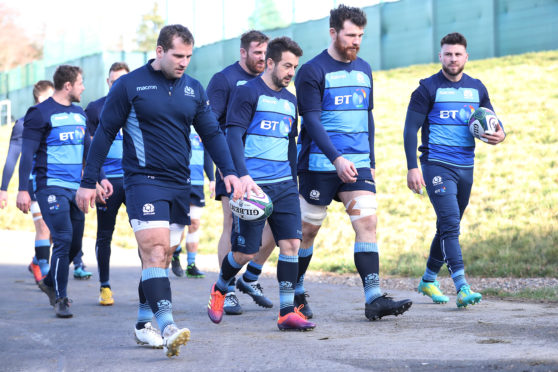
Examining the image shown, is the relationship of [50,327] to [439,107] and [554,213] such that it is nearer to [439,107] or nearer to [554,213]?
[439,107]

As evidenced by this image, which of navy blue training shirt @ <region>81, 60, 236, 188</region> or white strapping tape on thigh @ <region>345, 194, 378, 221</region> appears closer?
navy blue training shirt @ <region>81, 60, 236, 188</region>

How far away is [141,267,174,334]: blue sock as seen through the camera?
18.8 feet

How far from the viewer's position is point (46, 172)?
28.4 feet

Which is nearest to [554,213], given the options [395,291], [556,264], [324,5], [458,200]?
[556,264]

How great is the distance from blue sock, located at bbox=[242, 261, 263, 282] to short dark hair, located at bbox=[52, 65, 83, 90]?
8.38 feet

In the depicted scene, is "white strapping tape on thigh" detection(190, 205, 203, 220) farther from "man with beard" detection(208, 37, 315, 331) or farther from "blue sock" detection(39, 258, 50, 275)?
"man with beard" detection(208, 37, 315, 331)

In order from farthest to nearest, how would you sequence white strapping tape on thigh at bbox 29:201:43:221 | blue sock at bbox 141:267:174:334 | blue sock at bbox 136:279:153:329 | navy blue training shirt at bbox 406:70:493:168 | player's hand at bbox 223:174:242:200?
white strapping tape on thigh at bbox 29:201:43:221
navy blue training shirt at bbox 406:70:493:168
blue sock at bbox 136:279:153:329
player's hand at bbox 223:174:242:200
blue sock at bbox 141:267:174:334

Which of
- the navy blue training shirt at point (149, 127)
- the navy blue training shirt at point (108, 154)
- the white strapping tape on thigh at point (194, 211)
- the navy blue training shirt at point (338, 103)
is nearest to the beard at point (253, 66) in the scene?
the navy blue training shirt at point (338, 103)

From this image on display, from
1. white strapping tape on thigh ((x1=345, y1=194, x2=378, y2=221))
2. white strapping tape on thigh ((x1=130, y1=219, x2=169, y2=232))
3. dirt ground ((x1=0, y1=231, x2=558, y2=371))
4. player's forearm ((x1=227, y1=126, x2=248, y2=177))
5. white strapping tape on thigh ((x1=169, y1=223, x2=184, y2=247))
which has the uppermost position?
player's forearm ((x1=227, y1=126, x2=248, y2=177))

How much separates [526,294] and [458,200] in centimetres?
129

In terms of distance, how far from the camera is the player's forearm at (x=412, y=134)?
808 centimetres

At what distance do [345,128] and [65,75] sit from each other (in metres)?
3.07

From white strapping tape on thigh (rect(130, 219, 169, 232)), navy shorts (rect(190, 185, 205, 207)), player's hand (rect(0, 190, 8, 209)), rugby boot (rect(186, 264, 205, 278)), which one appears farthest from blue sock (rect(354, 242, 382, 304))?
navy shorts (rect(190, 185, 205, 207))

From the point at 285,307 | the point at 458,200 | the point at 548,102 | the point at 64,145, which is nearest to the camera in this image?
the point at 285,307
